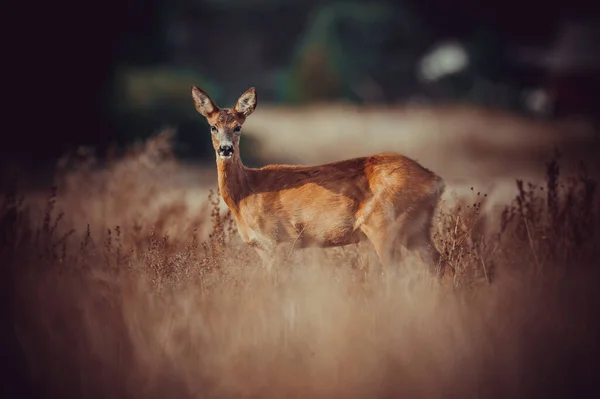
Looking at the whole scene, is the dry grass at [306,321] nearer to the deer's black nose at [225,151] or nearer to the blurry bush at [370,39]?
the deer's black nose at [225,151]

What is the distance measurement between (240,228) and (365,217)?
42.7 inches

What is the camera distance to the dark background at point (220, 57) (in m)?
15.1

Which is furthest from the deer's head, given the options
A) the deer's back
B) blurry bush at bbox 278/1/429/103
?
blurry bush at bbox 278/1/429/103

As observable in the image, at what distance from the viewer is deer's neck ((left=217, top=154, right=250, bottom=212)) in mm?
6648

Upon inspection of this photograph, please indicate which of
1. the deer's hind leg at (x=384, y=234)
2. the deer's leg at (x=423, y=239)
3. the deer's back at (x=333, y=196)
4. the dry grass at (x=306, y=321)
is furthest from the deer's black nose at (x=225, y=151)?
the deer's leg at (x=423, y=239)

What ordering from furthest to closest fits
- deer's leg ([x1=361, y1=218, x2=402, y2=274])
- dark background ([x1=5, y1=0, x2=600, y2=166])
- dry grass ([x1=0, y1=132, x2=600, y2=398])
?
dark background ([x1=5, y1=0, x2=600, y2=166]), deer's leg ([x1=361, y1=218, x2=402, y2=274]), dry grass ([x1=0, y1=132, x2=600, y2=398])

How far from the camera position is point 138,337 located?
192 inches

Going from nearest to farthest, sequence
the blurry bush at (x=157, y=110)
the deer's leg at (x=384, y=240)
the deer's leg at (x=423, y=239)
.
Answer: the deer's leg at (x=384, y=240)
the deer's leg at (x=423, y=239)
the blurry bush at (x=157, y=110)

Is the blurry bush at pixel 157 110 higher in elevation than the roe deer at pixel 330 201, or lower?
higher

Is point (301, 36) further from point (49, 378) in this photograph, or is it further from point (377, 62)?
point (49, 378)

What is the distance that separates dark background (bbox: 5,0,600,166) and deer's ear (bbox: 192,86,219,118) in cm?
915

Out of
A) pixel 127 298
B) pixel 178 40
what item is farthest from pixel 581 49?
pixel 127 298

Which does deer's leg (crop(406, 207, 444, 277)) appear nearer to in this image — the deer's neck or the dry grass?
the dry grass

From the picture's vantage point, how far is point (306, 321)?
5.07m
